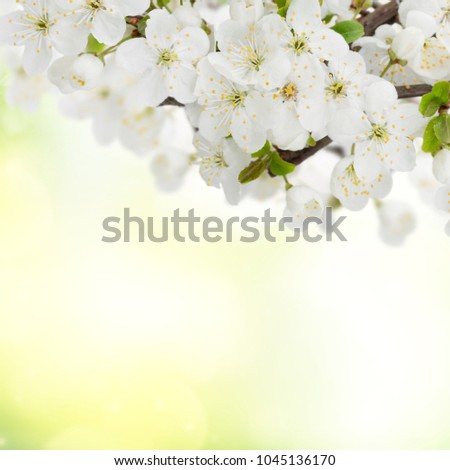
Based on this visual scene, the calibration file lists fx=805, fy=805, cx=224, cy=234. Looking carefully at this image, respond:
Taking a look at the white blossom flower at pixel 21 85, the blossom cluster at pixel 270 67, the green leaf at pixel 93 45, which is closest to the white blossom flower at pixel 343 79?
the blossom cluster at pixel 270 67

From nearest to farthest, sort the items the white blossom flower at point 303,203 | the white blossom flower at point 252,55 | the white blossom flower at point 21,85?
the white blossom flower at point 252,55 → the white blossom flower at point 303,203 → the white blossom flower at point 21,85

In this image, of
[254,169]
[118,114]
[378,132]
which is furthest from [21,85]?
[378,132]

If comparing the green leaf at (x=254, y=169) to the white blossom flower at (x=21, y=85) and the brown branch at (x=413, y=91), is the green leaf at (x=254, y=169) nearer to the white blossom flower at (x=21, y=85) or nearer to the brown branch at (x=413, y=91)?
the brown branch at (x=413, y=91)

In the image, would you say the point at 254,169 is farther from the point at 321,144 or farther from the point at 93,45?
the point at 93,45

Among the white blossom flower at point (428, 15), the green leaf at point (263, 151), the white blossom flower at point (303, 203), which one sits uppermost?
the white blossom flower at point (428, 15)

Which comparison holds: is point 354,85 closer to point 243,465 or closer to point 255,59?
point 255,59

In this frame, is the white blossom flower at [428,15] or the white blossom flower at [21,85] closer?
the white blossom flower at [428,15]

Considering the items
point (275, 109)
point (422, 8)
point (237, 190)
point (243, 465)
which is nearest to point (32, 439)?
point (243, 465)
